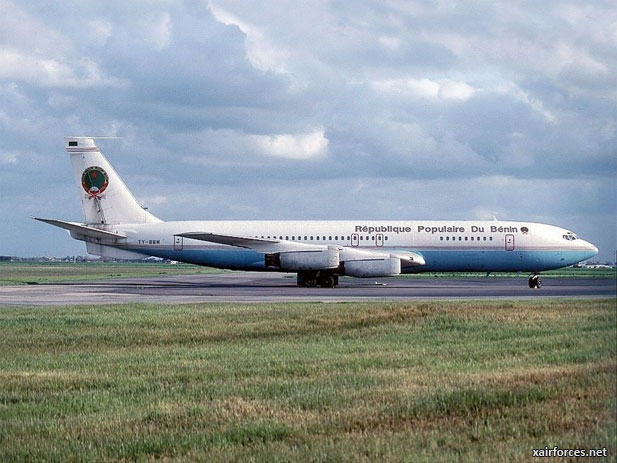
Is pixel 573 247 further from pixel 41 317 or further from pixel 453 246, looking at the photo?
pixel 41 317

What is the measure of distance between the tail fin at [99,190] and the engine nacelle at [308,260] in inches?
366

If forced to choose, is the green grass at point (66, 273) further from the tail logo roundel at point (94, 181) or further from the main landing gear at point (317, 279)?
the main landing gear at point (317, 279)

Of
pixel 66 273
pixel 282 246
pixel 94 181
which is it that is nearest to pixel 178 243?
pixel 282 246

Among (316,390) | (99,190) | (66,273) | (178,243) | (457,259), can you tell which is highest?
(99,190)

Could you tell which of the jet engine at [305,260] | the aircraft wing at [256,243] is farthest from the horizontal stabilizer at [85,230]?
Result: the jet engine at [305,260]

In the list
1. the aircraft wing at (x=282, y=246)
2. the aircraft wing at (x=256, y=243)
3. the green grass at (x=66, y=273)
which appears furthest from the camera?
the green grass at (x=66, y=273)

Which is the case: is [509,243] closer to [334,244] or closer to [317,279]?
[334,244]

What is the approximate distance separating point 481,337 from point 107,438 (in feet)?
30.7

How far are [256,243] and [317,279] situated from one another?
386cm

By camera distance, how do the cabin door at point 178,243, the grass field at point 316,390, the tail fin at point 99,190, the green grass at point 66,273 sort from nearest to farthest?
the grass field at point 316,390
the cabin door at point 178,243
the tail fin at point 99,190
the green grass at point 66,273

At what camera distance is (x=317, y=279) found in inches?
1738

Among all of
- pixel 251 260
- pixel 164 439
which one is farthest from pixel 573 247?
pixel 164 439

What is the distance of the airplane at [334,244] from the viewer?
1725 inches

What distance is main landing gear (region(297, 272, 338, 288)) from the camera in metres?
43.8
